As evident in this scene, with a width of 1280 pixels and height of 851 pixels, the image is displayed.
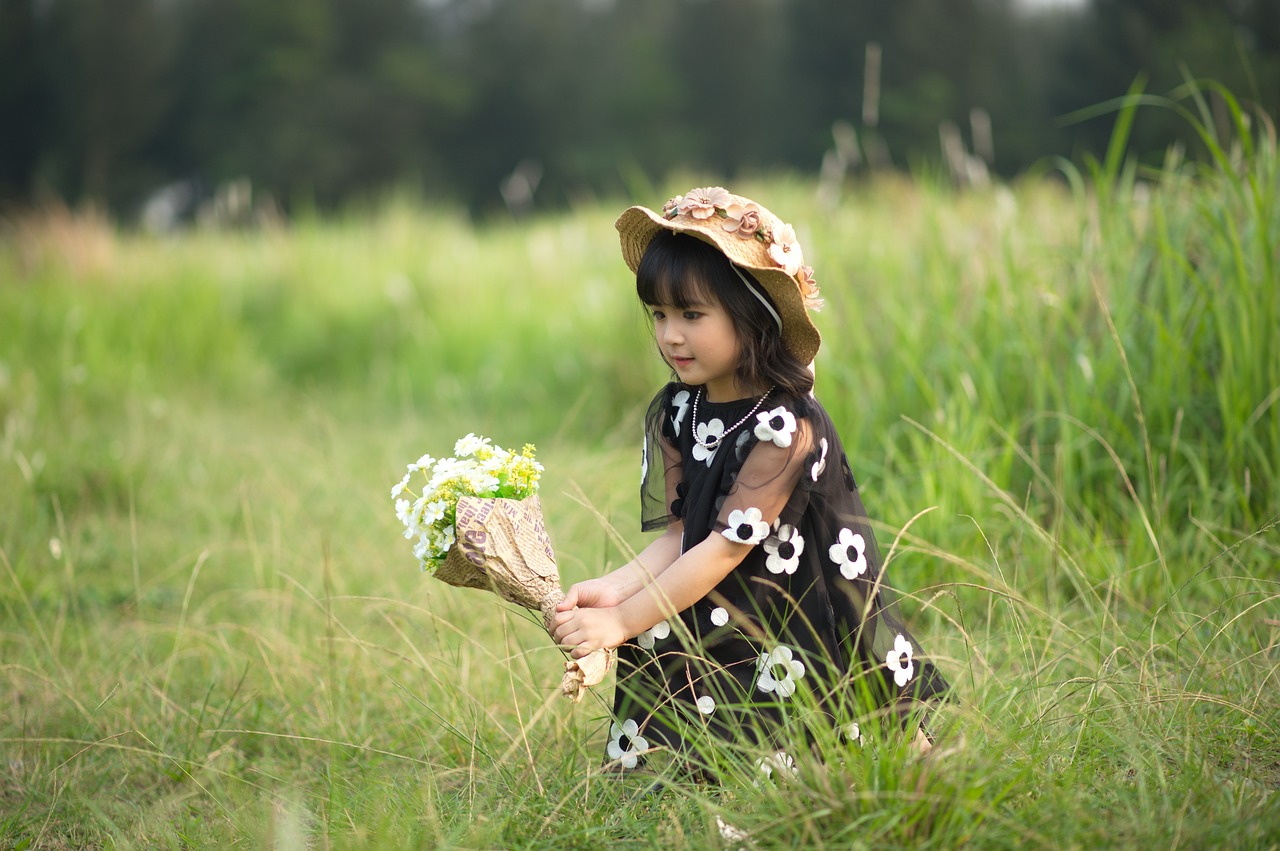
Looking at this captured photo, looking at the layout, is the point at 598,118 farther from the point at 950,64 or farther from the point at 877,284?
the point at 877,284

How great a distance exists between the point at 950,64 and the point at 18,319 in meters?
20.7

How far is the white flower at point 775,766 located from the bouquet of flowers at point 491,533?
0.30 metres

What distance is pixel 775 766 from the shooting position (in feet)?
5.65

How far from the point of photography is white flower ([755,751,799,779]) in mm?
1715

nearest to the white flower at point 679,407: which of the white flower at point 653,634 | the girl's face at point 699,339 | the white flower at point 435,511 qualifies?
the girl's face at point 699,339

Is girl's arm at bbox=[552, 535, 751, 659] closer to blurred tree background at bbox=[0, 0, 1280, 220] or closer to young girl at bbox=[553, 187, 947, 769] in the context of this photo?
young girl at bbox=[553, 187, 947, 769]

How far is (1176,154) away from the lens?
12.6 ft

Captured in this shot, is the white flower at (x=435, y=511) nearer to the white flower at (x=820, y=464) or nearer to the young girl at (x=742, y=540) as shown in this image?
the young girl at (x=742, y=540)

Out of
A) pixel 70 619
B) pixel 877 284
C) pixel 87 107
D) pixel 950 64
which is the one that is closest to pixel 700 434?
pixel 70 619

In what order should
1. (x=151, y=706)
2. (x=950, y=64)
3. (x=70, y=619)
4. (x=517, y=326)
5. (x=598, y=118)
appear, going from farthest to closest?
(x=598, y=118) → (x=950, y=64) → (x=517, y=326) → (x=70, y=619) → (x=151, y=706)

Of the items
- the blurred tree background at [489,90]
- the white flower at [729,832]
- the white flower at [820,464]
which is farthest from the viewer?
the blurred tree background at [489,90]

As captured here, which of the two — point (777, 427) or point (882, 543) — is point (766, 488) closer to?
point (777, 427)

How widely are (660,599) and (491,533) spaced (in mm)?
322

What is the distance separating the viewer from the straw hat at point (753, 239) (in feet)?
6.38
